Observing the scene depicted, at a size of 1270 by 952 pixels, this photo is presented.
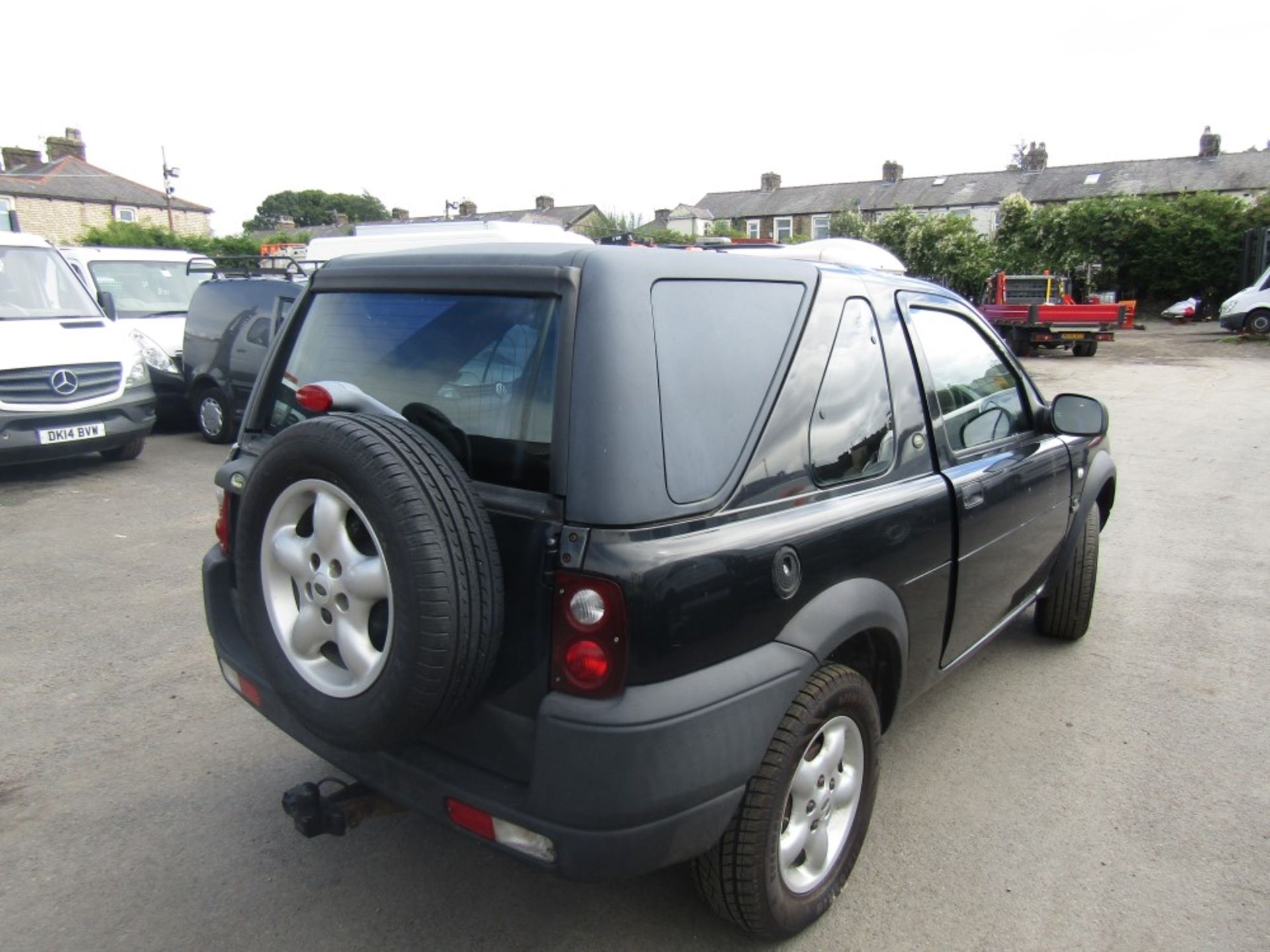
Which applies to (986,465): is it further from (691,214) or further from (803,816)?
(691,214)

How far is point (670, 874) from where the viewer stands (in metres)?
2.76

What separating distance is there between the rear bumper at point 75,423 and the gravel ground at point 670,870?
2283 millimetres

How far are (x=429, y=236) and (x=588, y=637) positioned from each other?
29.8 ft

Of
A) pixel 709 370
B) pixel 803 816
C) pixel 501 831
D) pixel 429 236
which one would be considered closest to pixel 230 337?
pixel 429 236

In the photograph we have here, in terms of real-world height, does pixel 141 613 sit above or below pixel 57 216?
below

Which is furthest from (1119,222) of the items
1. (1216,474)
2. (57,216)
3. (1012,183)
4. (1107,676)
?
(57,216)

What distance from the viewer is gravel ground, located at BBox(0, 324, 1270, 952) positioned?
100 inches

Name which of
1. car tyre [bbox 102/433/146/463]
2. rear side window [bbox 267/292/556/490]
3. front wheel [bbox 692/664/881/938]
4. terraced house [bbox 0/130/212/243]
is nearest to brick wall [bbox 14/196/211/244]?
terraced house [bbox 0/130/212/243]

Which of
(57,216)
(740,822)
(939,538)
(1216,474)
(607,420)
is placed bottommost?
(1216,474)

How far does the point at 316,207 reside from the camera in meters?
108

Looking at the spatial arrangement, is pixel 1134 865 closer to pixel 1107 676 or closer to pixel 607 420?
pixel 1107 676

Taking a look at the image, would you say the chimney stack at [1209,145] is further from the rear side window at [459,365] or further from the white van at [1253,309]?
the rear side window at [459,365]

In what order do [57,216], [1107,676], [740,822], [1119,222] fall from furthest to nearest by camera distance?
[57,216], [1119,222], [1107,676], [740,822]

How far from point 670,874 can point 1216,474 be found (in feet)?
26.7
